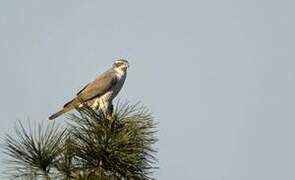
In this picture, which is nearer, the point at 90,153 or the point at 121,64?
the point at 90,153

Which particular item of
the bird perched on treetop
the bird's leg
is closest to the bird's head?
the bird perched on treetop

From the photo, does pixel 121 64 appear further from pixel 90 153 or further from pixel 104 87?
pixel 90 153

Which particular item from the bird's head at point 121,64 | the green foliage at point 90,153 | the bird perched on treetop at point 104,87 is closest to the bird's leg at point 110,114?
the green foliage at point 90,153

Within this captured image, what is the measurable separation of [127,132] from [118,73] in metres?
8.43

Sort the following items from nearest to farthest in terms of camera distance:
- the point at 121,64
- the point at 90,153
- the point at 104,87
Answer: the point at 90,153 < the point at 104,87 < the point at 121,64

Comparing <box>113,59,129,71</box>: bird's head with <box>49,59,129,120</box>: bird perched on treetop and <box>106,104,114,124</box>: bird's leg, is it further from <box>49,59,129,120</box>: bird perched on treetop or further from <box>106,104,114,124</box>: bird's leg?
<box>106,104,114,124</box>: bird's leg

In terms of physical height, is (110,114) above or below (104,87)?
below

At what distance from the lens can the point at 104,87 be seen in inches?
639

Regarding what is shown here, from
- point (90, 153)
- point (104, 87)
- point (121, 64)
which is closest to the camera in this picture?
point (90, 153)

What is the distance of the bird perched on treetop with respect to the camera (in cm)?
1549

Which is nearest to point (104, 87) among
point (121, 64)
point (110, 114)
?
point (121, 64)

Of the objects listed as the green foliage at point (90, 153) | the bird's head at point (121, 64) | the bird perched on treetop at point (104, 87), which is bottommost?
the green foliage at point (90, 153)

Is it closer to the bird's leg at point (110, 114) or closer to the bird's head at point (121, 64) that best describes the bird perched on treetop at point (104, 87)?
the bird's head at point (121, 64)

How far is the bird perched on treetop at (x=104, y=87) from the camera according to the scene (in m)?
15.5
